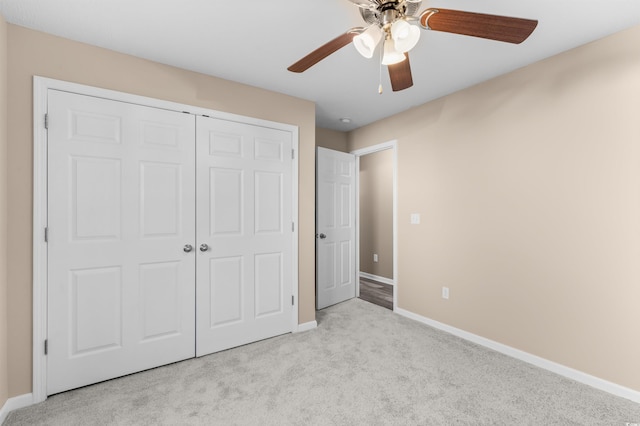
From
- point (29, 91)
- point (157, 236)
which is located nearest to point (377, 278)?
point (157, 236)

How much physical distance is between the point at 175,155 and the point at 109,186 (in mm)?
519

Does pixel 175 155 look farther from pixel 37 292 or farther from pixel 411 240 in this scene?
pixel 411 240

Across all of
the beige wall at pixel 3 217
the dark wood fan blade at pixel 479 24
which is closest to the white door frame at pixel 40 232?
the beige wall at pixel 3 217

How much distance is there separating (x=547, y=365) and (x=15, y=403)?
3.71m

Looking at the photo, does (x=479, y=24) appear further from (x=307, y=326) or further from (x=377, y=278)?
(x=377, y=278)

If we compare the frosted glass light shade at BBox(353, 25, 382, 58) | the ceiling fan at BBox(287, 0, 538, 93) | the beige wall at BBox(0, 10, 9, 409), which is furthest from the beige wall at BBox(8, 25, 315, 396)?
the frosted glass light shade at BBox(353, 25, 382, 58)

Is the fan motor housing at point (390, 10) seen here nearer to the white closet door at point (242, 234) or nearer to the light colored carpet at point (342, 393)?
the white closet door at point (242, 234)

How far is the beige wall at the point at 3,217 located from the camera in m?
1.77

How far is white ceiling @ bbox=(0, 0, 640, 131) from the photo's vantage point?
1695mm

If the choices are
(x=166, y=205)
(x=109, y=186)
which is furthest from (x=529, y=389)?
(x=109, y=186)

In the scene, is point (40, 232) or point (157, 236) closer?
point (40, 232)

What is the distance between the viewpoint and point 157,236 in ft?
7.59

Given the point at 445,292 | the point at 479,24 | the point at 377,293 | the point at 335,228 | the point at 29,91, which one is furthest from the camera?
the point at 377,293

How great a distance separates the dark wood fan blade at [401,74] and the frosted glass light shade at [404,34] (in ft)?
0.99
